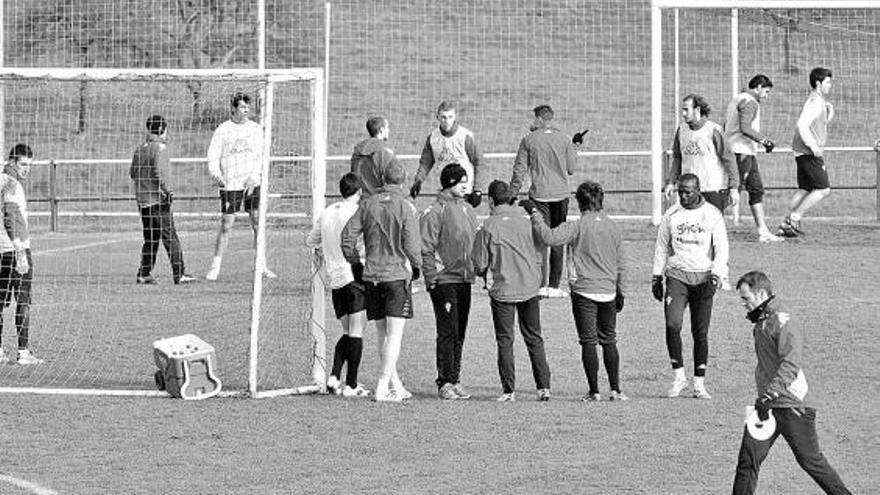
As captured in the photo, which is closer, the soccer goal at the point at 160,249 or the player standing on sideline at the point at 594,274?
the player standing on sideline at the point at 594,274

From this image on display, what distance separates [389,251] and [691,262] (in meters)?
2.49

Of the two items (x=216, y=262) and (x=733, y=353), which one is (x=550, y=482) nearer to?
(x=733, y=353)

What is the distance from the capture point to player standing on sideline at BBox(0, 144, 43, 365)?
1644cm

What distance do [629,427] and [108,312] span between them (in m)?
7.59

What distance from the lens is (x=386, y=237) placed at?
15031mm

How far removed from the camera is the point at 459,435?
14008 millimetres

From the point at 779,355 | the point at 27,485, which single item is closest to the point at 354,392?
the point at 27,485

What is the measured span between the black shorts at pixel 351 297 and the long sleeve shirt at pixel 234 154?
227 inches

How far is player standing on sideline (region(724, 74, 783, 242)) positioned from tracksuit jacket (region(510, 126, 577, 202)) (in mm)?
3351

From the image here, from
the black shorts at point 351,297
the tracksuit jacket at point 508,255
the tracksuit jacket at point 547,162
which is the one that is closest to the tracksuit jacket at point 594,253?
the tracksuit jacket at point 508,255

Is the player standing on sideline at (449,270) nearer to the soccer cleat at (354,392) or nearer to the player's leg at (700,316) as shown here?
the soccer cleat at (354,392)

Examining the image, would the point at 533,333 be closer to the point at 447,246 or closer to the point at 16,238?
the point at 447,246

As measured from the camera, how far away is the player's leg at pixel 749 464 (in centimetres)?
1112

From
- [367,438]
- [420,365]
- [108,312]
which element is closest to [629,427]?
[367,438]
